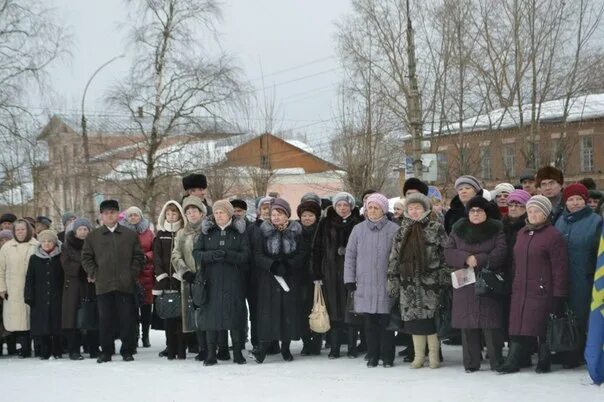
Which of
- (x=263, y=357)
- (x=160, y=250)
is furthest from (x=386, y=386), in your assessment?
(x=160, y=250)

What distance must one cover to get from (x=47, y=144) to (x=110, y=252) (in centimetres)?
2150

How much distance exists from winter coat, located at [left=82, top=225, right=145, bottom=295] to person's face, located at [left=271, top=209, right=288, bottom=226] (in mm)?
1906

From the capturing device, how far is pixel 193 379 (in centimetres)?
903

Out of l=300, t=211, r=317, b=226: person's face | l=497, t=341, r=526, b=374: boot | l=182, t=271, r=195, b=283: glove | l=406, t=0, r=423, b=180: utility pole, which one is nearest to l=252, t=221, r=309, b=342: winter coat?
A: l=300, t=211, r=317, b=226: person's face

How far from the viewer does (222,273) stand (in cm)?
1010

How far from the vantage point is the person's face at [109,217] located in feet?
35.5

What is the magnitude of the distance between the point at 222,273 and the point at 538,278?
12.0 feet

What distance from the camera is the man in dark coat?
10664 millimetres

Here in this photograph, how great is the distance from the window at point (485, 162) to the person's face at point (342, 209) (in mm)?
19841

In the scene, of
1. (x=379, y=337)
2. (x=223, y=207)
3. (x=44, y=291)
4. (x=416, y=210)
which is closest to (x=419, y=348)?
(x=379, y=337)

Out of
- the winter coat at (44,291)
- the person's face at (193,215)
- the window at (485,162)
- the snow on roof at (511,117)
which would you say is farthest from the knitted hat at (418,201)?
the window at (485,162)

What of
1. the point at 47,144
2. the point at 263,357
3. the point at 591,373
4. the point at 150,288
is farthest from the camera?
the point at 47,144

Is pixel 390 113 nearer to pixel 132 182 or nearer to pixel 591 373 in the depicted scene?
pixel 132 182

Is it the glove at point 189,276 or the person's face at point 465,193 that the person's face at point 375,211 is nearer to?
the person's face at point 465,193
